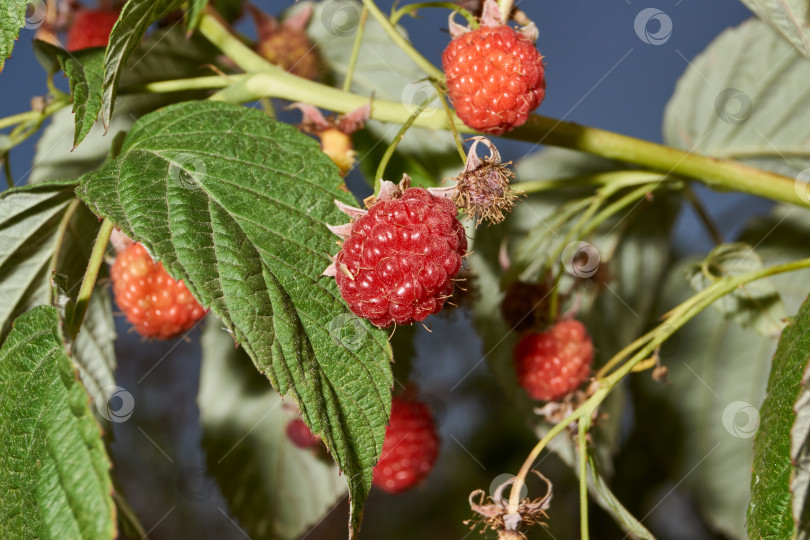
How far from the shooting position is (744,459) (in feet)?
2.42

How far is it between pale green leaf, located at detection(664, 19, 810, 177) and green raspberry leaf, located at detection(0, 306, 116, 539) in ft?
2.09

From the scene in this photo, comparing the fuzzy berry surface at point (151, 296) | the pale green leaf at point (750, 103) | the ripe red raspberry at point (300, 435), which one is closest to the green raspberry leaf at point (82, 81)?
the fuzzy berry surface at point (151, 296)

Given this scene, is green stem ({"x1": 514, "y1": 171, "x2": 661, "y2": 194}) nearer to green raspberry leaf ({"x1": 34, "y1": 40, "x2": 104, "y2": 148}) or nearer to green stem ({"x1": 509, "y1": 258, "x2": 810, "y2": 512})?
green stem ({"x1": 509, "y1": 258, "x2": 810, "y2": 512})

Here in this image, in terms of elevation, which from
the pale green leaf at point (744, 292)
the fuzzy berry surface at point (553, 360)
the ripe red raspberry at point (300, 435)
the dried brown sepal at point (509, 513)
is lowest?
the dried brown sepal at point (509, 513)

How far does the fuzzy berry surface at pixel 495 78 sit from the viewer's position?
0.42 metres

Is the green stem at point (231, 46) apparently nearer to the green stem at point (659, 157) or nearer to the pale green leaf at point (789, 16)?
the green stem at point (659, 157)

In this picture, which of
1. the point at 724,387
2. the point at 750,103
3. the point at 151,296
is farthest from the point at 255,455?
the point at 750,103

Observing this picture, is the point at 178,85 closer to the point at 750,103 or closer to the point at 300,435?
the point at 300,435

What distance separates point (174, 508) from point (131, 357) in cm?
29

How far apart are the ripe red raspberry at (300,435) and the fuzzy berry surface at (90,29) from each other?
16.2 inches

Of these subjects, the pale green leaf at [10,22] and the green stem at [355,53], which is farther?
the green stem at [355,53]

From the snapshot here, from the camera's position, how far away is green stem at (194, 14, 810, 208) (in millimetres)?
490

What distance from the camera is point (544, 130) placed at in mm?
500

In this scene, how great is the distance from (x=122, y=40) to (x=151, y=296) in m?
0.21
